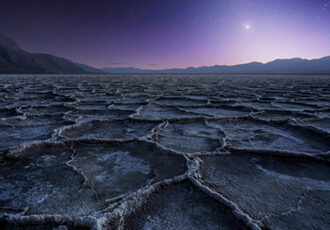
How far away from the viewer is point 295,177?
96 cm

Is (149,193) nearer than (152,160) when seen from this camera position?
Yes

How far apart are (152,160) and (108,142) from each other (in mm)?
390

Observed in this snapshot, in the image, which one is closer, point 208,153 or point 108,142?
point 208,153

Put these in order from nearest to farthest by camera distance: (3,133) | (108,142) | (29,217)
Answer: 1. (29,217)
2. (108,142)
3. (3,133)

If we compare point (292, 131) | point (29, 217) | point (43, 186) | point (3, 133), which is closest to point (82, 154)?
point (43, 186)

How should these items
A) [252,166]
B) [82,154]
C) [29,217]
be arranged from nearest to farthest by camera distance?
[29,217] < [252,166] < [82,154]

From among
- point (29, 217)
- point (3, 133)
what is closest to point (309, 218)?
point (29, 217)

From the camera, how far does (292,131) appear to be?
1687 millimetres

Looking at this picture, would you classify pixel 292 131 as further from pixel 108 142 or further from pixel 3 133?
pixel 3 133

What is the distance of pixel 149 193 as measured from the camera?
79 centimetres

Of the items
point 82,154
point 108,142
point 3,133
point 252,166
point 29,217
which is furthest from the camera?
point 3,133

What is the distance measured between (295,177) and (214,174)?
1.26 ft

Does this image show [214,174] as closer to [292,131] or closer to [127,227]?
[127,227]

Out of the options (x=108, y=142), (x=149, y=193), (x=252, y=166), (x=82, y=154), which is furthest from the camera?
(x=108, y=142)
